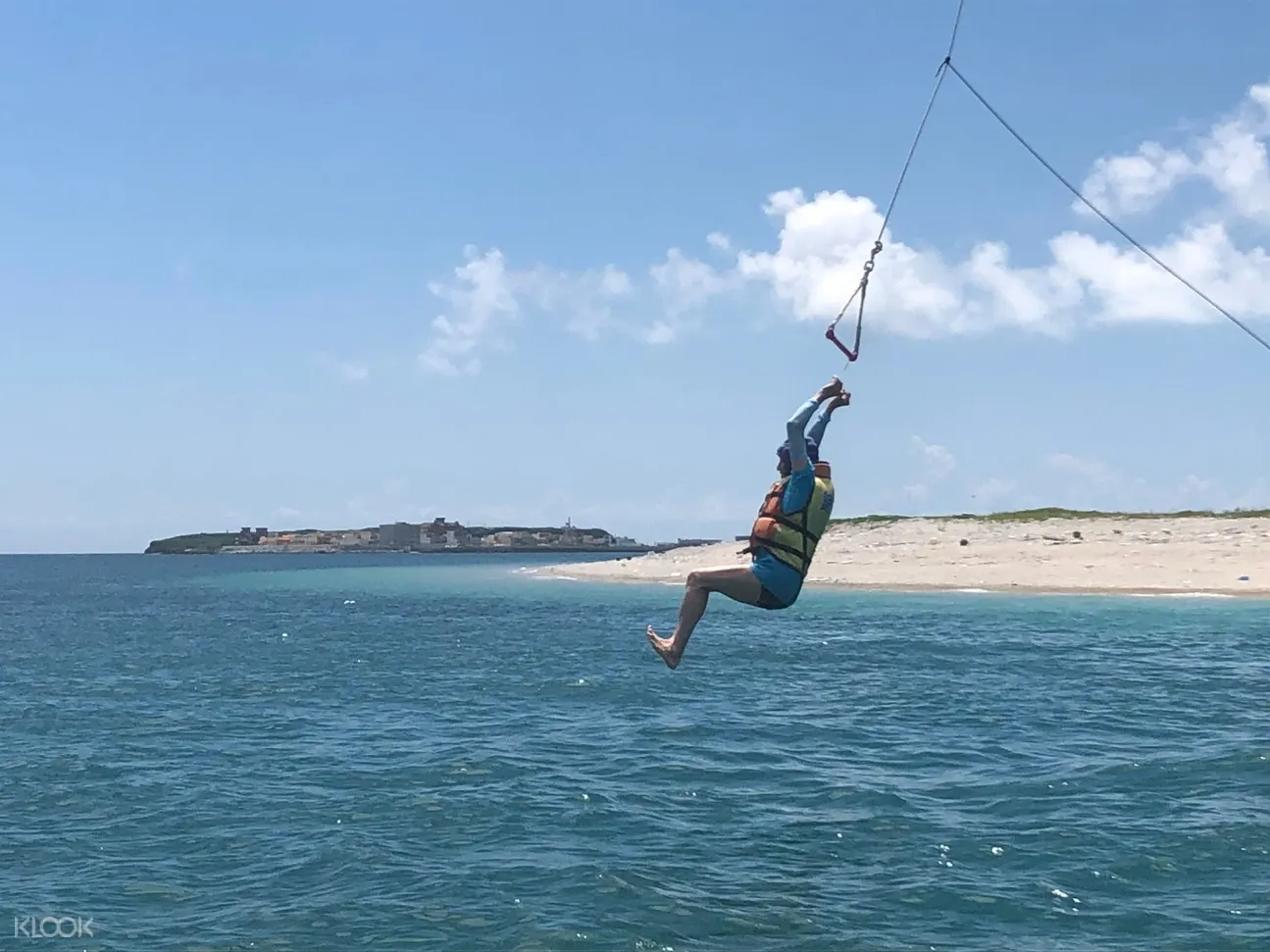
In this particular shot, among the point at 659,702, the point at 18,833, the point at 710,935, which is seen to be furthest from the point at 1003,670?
the point at 18,833

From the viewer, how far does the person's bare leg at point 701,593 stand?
12016mm

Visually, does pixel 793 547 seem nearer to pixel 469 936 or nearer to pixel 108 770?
pixel 469 936

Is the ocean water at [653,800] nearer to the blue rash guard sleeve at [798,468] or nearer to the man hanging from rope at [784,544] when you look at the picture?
the man hanging from rope at [784,544]

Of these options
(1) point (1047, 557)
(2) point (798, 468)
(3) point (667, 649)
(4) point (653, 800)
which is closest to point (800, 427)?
(2) point (798, 468)

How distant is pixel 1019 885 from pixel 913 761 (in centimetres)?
643

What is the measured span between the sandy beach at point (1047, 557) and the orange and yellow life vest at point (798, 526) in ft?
124

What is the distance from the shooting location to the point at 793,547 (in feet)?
39.8

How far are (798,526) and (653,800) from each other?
7.21 metres

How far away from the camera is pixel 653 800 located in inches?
693

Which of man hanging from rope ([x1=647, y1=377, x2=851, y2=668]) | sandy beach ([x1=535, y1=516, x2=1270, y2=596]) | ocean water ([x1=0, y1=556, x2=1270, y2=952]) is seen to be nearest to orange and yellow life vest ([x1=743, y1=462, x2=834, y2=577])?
man hanging from rope ([x1=647, y1=377, x2=851, y2=668])

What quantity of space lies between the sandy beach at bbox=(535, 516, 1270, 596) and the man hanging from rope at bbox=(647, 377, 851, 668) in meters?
37.7

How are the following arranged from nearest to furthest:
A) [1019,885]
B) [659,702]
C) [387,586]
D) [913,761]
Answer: [1019,885] → [913,761] → [659,702] → [387,586]

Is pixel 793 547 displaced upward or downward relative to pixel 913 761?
upward

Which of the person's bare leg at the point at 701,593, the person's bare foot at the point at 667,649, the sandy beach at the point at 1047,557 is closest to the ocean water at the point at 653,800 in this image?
the person's bare foot at the point at 667,649
